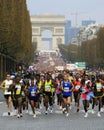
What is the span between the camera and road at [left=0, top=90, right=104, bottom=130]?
64.5ft

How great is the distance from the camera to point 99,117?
23578 millimetres

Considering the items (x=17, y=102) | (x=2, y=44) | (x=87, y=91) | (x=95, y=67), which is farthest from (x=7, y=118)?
(x=95, y=67)

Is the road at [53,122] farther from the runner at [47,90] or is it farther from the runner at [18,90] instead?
the runner at [47,90]

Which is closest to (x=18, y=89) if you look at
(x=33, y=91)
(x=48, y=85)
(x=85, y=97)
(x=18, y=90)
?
(x=18, y=90)

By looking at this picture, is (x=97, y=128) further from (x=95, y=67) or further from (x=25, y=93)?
(x=95, y=67)

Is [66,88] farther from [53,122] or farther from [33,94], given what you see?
[53,122]

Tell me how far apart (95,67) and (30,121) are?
111 metres

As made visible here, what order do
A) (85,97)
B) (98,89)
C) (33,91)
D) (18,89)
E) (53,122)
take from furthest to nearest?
(98,89), (85,97), (33,91), (18,89), (53,122)

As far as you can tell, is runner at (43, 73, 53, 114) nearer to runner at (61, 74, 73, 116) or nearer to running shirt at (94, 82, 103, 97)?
runner at (61, 74, 73, 116)

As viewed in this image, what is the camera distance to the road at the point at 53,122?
19.7m

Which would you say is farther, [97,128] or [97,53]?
[97,53]

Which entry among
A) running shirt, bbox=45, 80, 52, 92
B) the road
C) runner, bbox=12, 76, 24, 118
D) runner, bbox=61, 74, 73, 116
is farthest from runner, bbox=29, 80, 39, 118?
runner, bbox=61, 74, 73, 116

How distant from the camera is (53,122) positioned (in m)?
21.6

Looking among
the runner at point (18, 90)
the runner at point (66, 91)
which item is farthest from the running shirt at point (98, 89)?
the runner at point (18, 90)
